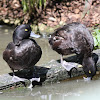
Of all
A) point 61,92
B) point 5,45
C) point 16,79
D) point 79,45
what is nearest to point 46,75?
point 61,92

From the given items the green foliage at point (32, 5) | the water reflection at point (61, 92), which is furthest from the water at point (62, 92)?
the green foliage at point (32, 5)

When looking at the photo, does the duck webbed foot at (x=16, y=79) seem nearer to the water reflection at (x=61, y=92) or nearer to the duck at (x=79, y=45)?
the water reflection at (x=61, y=92)

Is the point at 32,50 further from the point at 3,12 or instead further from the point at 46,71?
the point at 3,12

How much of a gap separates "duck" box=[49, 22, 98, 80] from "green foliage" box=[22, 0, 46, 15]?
3.40 m

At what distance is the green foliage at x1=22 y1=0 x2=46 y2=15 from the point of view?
326 inches

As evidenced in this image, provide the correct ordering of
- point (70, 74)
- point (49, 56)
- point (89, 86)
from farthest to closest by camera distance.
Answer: point (49, 56) < point (70, 74) < point (89, 86)

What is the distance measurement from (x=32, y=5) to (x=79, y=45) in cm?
384

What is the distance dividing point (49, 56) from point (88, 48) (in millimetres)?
1438

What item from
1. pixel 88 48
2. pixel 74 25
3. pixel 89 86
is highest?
pixel 74 25

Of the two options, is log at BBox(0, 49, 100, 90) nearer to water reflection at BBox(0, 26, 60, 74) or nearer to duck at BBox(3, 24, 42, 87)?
duck at BBox(3, 24, 42, 87)

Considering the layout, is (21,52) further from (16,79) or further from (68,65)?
(68,65)

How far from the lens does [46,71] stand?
15.5ft

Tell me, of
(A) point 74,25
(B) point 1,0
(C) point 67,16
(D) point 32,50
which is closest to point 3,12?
(B) point 1,0

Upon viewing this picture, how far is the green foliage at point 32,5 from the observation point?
8289 mm
